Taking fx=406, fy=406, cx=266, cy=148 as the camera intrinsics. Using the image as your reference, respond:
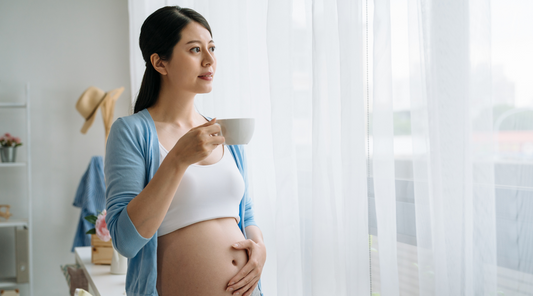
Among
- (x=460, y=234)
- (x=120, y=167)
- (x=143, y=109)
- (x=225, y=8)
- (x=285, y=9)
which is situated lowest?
(x=460, y=234)

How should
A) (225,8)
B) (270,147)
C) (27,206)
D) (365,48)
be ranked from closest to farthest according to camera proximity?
(365,48), (270,147), (225,8), (27,206)

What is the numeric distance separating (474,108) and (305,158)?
53 centimetres

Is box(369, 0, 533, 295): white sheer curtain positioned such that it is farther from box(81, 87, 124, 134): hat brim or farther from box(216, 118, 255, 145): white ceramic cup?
box(81, 87, 124, 134): hat brim

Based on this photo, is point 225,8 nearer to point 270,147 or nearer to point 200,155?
point 270,147

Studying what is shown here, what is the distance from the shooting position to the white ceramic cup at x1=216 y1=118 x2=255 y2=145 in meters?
0.83

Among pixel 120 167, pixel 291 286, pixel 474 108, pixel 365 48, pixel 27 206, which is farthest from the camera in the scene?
pixel 27 206

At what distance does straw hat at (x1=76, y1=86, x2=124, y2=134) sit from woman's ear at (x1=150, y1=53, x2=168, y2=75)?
Result: 7.14ft

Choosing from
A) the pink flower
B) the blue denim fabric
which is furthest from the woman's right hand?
the blue denim fabric

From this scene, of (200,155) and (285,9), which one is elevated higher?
(285,9)

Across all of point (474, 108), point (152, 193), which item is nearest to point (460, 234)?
point (474, 108)

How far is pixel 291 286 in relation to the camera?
117 centimetres

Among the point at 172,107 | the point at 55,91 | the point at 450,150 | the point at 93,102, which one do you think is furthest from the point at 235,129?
the point at 55,91

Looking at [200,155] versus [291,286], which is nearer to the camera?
[200,155]

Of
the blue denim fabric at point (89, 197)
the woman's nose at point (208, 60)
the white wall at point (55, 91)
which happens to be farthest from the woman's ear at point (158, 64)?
the white wall at point (55, 91)
